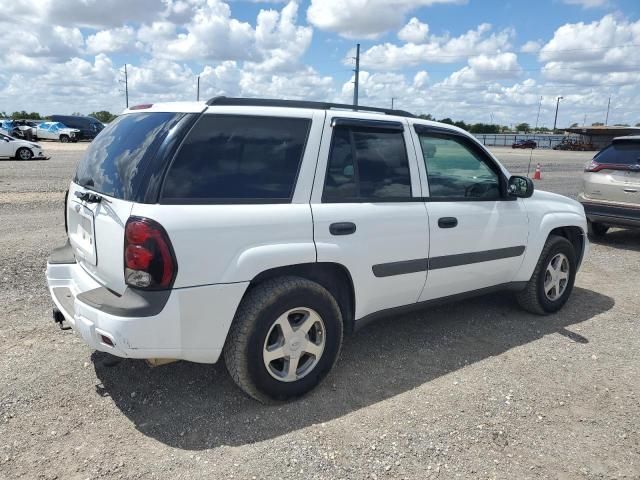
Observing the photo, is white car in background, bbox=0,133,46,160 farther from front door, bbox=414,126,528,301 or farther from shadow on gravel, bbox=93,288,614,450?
front door, bbox=414,126,528,301

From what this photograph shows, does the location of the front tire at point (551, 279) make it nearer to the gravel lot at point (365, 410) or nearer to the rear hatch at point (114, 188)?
the gravel lot at point (365, 410)

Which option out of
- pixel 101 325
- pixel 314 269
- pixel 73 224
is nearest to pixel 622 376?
pixel 314 269

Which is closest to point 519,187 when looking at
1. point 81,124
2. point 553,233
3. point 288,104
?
point 553,233

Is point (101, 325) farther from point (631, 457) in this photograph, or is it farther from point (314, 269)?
point (631, 457)

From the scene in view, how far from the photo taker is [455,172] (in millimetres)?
4129

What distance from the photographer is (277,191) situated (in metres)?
3.10

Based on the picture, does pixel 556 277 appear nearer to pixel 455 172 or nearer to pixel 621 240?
pixel 455 172

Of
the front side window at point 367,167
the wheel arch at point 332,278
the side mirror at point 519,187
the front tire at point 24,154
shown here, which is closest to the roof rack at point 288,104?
the front side window at point 367,167

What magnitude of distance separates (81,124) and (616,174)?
134 feet

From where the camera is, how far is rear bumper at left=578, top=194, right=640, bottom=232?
7547 mm

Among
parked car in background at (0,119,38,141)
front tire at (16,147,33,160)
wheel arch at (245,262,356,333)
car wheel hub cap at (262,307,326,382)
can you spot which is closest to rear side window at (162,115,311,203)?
wheel arch at (245,262,356,333)

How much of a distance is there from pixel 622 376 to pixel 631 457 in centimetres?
108

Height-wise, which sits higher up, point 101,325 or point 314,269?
point 314,269

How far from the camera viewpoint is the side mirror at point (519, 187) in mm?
4371
